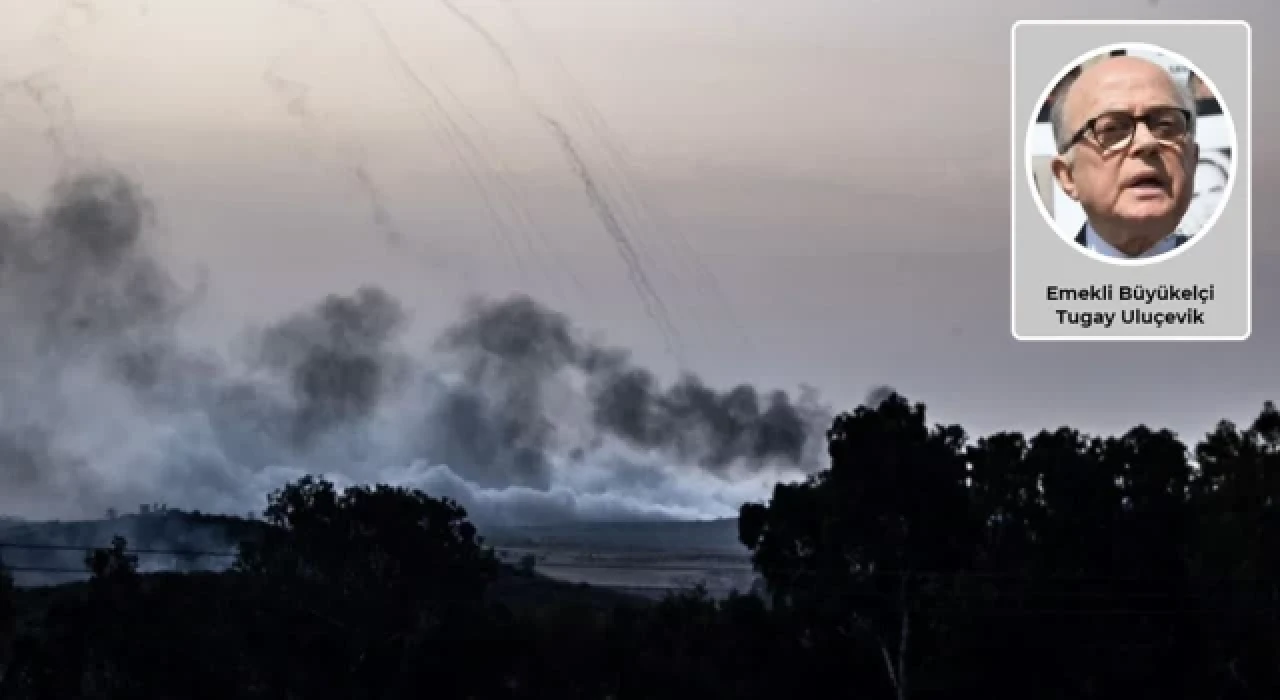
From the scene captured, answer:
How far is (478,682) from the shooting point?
298ft

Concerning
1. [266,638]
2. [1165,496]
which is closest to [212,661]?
[266,638]

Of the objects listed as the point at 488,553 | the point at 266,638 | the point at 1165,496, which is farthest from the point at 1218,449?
the point at 266,638

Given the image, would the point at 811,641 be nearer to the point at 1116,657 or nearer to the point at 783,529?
the point at 783,529

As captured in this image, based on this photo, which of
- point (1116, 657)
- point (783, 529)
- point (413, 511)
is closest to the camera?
point (1116, 657)

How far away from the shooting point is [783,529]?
93.6 m

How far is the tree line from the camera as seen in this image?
8838 cm

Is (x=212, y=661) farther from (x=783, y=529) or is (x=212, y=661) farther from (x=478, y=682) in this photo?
(x=783, y=529)

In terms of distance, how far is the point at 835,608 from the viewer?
90438 mm

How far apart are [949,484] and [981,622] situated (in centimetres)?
815

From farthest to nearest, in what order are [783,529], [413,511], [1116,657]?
[413,511] → [783,529] → [1116,657]

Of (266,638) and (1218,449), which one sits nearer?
(266,638)

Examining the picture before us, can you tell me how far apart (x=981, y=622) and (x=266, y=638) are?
29.2 m

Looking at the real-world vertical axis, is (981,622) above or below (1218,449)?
below

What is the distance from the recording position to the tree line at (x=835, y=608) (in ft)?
290
